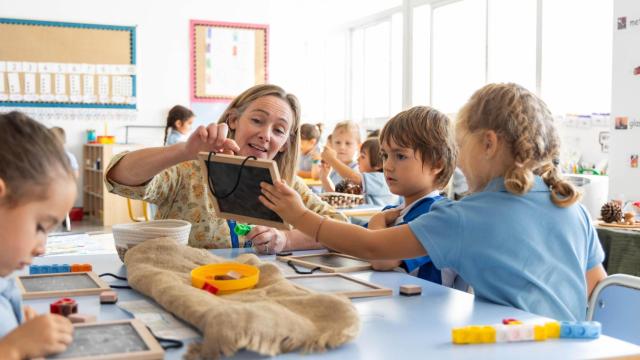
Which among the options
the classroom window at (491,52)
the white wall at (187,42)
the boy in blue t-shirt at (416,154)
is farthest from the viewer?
the white wall at (187,42)

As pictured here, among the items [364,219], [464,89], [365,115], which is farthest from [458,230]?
[365,115]

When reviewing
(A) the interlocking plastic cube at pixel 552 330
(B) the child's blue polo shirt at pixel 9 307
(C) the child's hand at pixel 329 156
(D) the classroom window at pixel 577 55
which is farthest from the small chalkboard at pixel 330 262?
(D) the classroom window at pixel 577 55

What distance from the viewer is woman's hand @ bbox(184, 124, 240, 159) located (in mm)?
1858

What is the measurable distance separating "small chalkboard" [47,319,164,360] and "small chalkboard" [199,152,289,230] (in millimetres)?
552

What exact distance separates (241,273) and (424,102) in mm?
6541

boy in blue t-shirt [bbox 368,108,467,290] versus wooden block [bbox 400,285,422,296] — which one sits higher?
boy in blue t-shirt [bbox 368,108,467,290]

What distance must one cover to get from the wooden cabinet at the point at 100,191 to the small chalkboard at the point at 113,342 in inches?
272

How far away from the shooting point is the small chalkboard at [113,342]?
998 mm

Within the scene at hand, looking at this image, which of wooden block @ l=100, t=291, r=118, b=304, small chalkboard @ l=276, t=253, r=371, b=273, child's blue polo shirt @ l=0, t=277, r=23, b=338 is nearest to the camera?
child's blue polo shirt @ l=0, t=277, r=23, b=338

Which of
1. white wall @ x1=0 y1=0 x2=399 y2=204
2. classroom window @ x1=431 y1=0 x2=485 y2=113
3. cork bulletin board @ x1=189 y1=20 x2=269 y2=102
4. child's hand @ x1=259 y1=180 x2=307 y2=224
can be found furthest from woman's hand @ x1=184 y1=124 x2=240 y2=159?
cork bulletin board @ x1=189 y1=20 x2=269 y2=102

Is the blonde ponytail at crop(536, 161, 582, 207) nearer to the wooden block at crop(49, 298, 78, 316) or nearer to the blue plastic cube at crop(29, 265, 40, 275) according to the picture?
the wooden block at crop(49, 298, 78, 316)

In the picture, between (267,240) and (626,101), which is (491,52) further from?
(267,240)

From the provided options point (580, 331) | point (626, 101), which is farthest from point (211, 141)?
point (626, 101)

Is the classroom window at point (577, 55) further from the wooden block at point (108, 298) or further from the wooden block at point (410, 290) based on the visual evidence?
the wooden block at point (108, 298)
